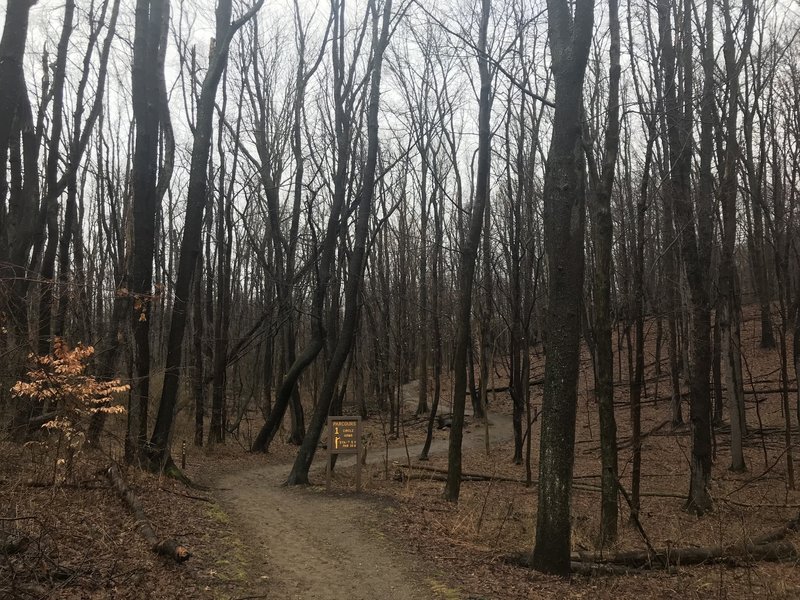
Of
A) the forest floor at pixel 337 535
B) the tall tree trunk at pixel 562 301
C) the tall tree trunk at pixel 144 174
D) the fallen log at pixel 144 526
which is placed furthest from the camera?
the tall tree trunk at pixel 144 174

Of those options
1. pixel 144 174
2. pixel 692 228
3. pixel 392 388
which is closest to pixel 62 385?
pixel 144 174

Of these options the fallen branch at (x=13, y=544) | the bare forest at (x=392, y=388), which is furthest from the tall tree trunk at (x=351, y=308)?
the fallen branch at (x=13, y=544)

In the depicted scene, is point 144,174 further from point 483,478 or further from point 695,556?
point 695,556

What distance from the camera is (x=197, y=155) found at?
11.4 m

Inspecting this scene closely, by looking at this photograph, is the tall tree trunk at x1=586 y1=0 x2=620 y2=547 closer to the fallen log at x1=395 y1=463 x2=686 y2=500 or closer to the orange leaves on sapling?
the fallen log at x1=395 y1=463 x2=686 y2=500

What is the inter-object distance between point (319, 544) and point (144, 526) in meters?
2.19

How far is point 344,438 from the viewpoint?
10875 mm

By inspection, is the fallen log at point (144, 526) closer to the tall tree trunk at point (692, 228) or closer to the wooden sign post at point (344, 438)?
the wooden sign post at point (344, 438)

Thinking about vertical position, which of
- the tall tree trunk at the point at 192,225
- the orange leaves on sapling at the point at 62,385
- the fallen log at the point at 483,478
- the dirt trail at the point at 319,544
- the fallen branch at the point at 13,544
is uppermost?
the tall tree trunk at the point at 192,225

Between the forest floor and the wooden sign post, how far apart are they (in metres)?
0.65

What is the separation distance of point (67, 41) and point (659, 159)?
1548 centimetres

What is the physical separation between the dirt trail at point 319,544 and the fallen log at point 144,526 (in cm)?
91

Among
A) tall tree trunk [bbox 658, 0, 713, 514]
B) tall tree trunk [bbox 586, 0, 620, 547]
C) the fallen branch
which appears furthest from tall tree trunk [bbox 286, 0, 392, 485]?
the fallen branch

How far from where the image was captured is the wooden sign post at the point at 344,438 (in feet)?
A: 35.2
